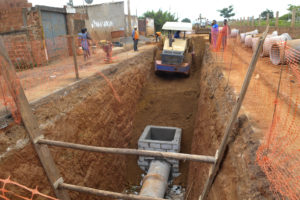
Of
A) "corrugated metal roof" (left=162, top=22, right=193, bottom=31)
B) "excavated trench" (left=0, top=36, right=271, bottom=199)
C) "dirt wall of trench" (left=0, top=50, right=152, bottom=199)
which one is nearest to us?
"excavated trench" (left=0, top=36, right=271, bottom=199)

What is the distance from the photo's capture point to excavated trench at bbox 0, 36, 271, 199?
331 centimetres

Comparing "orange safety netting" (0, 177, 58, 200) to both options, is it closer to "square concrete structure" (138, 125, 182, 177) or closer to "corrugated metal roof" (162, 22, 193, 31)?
"square concrete structure" (138, 125, 182, 177)

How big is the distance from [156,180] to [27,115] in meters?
4.52

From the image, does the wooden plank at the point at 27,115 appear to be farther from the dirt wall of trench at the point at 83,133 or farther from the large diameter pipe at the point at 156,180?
the large diameter pipe at the point at 156,180

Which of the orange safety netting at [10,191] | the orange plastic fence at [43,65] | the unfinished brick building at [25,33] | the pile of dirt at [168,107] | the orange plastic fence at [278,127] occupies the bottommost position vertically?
the pile of dirt at [168,107]

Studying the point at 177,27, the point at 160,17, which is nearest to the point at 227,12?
the point at 160,17

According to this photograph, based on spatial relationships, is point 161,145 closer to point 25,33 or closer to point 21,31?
point 25,33

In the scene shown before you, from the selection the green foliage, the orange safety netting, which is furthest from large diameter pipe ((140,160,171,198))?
the green foliage

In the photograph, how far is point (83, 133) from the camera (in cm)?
610

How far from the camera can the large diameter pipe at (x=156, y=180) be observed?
595 centimetres

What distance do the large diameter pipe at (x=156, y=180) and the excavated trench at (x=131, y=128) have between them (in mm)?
863

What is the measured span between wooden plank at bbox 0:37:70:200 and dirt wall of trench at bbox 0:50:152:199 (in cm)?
56

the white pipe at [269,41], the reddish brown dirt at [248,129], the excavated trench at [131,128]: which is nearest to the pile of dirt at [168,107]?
the excavated trench at [131,128]

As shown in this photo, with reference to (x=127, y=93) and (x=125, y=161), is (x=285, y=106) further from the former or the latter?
(x=127, y=93)
